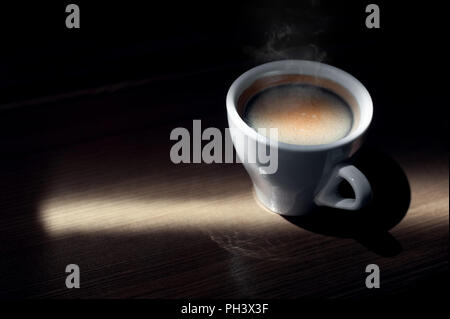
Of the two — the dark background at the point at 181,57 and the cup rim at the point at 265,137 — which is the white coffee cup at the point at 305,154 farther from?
the dark background at the point at 181,57

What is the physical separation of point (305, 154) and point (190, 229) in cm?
21

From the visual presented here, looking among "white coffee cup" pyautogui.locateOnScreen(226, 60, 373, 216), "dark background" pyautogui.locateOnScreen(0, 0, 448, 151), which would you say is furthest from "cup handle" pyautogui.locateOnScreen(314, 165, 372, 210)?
"dark background" pyautogui.locateOnScreen(0, 0, 448, 151)

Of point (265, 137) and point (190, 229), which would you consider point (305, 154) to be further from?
point (190, 229)

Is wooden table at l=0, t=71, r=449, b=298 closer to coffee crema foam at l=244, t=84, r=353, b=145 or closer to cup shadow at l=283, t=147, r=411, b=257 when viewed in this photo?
cup shadow at l=283, t=147, r=411, b=257

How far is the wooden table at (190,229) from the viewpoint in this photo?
2.26 ft

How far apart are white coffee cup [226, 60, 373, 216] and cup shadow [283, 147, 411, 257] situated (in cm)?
3

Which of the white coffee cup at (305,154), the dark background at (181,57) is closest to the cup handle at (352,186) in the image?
the white coffee cup at (305,154)

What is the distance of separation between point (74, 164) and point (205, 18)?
0.37m

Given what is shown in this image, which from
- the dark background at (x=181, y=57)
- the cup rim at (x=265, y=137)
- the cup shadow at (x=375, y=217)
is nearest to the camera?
the cup rim at (x=265, y=137)

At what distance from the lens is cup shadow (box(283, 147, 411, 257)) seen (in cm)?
73

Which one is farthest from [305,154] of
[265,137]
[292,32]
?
[292,32]

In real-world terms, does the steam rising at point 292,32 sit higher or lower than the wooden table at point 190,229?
higher

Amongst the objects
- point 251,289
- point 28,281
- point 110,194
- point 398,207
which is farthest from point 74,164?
point 398,207

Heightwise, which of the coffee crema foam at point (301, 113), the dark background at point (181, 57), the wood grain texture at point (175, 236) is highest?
the dark background at point (181, 57)
